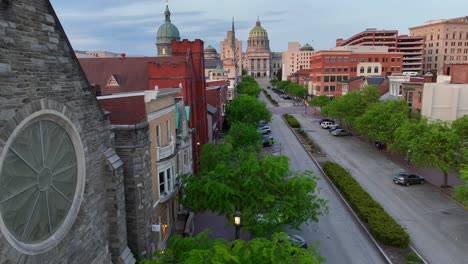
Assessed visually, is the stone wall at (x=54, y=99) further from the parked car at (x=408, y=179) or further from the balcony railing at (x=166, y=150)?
the parked car at (x=408, y=179)

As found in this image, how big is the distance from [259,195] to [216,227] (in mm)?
7496

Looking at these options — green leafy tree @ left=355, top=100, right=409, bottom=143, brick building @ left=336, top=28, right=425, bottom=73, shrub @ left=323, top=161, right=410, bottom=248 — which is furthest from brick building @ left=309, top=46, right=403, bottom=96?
shrub @ left=323, top=161, right=410, bottom=248

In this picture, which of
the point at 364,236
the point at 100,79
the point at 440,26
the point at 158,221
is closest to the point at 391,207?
the point at 364,236

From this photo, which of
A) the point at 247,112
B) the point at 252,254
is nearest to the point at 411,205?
the point at 252,254

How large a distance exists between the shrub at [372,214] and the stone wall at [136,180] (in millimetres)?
14996

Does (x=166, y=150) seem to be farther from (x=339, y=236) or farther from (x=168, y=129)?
(x=339, y=236)

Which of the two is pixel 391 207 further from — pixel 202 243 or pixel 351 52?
pixel 351 52

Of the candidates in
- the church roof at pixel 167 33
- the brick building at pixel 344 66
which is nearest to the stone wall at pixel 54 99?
the church roof at pixel 167 33

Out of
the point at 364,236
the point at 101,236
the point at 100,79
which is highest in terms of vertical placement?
the point at 100,79

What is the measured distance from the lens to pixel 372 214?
2491cm

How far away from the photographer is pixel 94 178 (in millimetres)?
11742

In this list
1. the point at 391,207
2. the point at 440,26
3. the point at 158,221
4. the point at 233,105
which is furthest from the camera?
the point at 440,26

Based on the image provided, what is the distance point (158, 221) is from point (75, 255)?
372 inches

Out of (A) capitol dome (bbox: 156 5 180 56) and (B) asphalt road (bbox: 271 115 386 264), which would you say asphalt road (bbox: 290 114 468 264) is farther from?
(A) capitol dome (bbox: 156 5 180 56)
